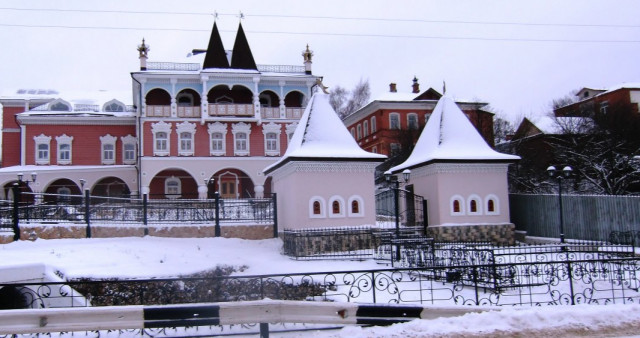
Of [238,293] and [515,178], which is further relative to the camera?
[515,178]

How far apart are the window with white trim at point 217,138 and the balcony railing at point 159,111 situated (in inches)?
102

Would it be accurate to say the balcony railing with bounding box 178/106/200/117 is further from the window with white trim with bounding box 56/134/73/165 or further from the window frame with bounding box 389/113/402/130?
the window frame with bounding box 389/113/402/130

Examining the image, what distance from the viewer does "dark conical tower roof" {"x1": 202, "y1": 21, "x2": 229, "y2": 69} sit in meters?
35.9

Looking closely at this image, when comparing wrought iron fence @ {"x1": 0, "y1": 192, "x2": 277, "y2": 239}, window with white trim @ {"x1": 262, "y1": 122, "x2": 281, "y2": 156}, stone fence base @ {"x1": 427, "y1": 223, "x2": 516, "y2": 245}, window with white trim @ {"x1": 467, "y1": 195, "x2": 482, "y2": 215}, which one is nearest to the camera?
wrought iron fence @ {"x1": 0, "y1": 192, "x2": 277, "y2": 239}

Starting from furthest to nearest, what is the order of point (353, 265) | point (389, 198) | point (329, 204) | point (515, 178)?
point (515, 178) < point (389, 198) < point (329, 204) < point (353, 265)

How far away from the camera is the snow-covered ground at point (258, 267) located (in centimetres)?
694

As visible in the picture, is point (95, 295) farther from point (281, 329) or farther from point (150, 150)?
point (150, 150)

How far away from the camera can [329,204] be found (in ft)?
60.3

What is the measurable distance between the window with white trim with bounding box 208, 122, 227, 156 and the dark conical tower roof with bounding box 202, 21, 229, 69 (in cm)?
370

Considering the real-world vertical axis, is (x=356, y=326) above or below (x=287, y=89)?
below

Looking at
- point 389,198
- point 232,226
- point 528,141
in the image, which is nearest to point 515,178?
point 528,141

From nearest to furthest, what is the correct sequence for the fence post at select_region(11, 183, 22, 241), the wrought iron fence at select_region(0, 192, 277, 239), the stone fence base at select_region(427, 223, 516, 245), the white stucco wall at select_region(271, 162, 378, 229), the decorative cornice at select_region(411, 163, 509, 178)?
the fence post at select_region(11, 183, 22, 241), the wrought iron fence at select_region(0, 192, 277, 239), the white stucco wall at select_region(271, 162, 378, 229), the stone fence base at select_region(427, 223, 516, 245), the decorative cornice at select_region(411, 163, 509, 178)

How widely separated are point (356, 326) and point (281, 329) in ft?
2.99

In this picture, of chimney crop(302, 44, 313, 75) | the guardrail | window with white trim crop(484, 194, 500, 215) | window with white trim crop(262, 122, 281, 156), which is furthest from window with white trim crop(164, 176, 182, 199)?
the guardrail
